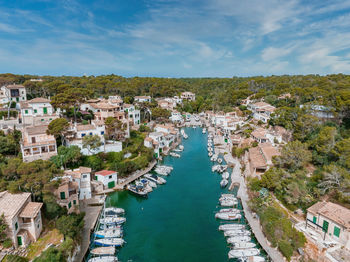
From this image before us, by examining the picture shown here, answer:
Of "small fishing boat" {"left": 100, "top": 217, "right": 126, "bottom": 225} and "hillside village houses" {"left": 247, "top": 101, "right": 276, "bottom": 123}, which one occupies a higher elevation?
"hillside village houses" {"left": 247, "top": 101, "right": 276, "bottom": 123}

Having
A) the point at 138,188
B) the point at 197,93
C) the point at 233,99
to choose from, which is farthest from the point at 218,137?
the point at 197,93

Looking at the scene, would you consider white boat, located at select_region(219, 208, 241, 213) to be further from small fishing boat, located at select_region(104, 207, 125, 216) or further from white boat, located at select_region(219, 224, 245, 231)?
small fishing boat, located at select_region(104, 207, 125, 216)

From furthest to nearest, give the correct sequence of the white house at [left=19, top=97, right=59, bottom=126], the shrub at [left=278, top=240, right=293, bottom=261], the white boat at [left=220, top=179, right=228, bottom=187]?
the white house at [left=19, top=97, right=59, bottom=126]
the white boat at [left=220, top=179, right=228, bottom=187]
the shrub at [left=278, top=240, right=293, bottom=261]

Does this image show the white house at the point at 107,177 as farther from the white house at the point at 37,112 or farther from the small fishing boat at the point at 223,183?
the white house at the point at 37,112

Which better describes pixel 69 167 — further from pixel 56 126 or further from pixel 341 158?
pixel 341 158

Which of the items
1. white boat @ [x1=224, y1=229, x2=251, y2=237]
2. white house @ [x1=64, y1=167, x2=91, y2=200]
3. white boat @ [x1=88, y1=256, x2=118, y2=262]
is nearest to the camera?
white boat @ [x1=88, y1=256, x2=118, y2=262]

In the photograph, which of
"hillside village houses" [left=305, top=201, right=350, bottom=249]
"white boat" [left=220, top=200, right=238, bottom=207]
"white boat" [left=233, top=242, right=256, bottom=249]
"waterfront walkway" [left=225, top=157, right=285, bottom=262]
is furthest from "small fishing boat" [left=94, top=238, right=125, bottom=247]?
"hillside village houses" [left=305, top=201, right=350, bottom=249]

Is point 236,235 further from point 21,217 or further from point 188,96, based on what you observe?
point 188,96
